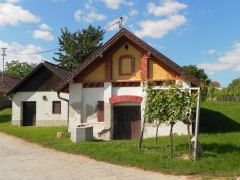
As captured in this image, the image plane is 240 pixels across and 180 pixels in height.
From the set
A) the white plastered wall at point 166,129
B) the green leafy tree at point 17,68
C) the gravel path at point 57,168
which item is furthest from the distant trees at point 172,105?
the green leafy tree at point 17,68

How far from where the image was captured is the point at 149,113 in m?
14.3

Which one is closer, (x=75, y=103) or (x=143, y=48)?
(x=143, y=48)

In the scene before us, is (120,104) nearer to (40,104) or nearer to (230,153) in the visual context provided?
(230,153)

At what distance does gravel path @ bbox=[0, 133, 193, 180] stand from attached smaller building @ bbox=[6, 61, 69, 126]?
1267 centimetres

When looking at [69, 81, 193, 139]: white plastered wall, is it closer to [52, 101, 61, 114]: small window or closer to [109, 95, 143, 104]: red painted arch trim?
[109, 95, 143, 104]: red painted arch trim

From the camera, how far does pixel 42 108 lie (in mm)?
30000

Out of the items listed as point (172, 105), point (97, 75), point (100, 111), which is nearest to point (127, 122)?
point (100, 111)

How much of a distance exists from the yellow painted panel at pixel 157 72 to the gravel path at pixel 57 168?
649 cm

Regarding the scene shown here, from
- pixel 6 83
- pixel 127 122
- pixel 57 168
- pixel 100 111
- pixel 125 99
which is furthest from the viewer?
pixel 6 83

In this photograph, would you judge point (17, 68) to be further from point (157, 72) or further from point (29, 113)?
point (157, 72)

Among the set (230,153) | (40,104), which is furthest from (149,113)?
(40,104)

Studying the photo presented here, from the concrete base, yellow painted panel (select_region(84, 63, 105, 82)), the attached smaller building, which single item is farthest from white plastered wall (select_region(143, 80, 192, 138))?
the attached smaller building

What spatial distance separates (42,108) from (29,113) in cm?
157

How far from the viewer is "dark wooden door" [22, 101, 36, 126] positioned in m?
30.6
